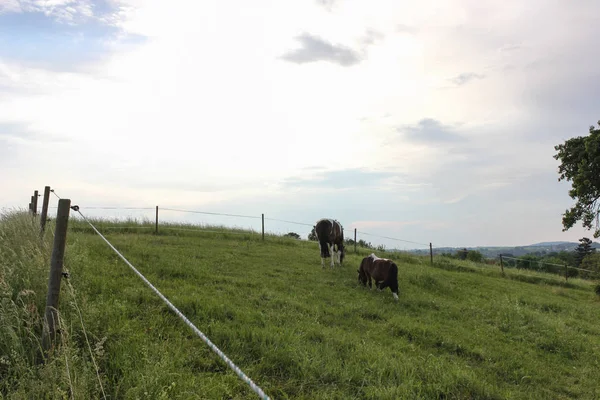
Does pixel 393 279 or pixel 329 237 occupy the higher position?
pixel 329 237

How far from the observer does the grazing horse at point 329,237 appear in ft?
45.5

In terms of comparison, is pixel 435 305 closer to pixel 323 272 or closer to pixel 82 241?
pixel 323 272

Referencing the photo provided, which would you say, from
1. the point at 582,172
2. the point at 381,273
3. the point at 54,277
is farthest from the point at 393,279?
the point at 582,172

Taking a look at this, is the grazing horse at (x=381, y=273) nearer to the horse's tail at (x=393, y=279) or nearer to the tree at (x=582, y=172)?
the horse's tail at (x=393, y=279)

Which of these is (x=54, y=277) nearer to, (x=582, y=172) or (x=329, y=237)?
(x=329, y=237)

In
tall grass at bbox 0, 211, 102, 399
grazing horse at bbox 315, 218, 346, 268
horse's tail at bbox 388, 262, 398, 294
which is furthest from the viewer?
grazing horse at bbox 315, 218, 346, 268

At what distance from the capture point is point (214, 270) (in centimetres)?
1009

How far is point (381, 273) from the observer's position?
33.7 ft

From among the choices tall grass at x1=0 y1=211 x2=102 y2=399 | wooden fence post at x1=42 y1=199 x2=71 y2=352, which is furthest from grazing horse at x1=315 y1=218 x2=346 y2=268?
wooden fence post at x1=42 y1=199 x2=71 y2=352

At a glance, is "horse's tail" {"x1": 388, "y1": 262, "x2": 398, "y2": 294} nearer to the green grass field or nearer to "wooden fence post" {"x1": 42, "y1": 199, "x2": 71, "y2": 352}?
the green grass field

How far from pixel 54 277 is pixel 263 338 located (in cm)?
265

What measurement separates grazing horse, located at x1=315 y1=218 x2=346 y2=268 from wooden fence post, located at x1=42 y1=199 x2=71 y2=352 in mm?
10256

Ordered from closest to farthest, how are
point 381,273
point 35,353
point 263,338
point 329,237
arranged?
point 35,353 → point 263,338 → point 381,273 → point 329,237

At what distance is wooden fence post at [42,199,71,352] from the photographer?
12.0 ft
